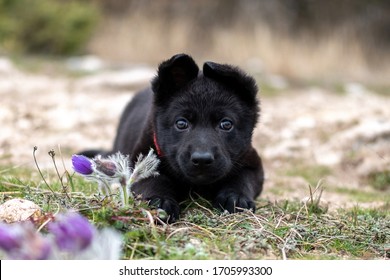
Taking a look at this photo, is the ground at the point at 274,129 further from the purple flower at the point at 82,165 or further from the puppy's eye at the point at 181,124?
the purple flower at the point at 82,165

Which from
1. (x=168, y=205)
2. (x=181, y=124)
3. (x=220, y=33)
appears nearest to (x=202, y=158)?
(x=168, y=205)

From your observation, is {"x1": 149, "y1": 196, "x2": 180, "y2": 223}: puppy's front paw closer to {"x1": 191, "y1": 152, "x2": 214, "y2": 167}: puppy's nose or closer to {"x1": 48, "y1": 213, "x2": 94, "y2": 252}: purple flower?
{"x1": 191, "y1": 152, "x2": 214, "y2": 167}: puppy's nose

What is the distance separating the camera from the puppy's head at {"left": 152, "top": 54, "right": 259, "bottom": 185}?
13.3 ft

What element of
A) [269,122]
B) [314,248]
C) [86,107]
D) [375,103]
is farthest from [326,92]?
[314,248]

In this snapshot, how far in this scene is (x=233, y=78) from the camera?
442cm

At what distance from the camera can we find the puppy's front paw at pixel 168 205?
12.7 feet

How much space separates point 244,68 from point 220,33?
3.10 metres

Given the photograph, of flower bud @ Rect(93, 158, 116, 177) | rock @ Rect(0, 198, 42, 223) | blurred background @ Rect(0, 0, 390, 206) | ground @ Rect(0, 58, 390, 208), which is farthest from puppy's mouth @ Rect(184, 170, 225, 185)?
ground @ Rect(0, 58, 390, 208)

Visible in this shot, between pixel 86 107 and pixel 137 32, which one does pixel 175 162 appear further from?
pixel 137 32

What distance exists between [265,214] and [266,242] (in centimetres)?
70

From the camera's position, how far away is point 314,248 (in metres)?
3.63

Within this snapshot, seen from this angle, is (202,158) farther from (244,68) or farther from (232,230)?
(244,68)

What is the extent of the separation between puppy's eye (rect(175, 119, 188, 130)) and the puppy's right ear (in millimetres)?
274

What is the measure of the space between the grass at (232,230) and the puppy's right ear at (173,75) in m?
0.77
